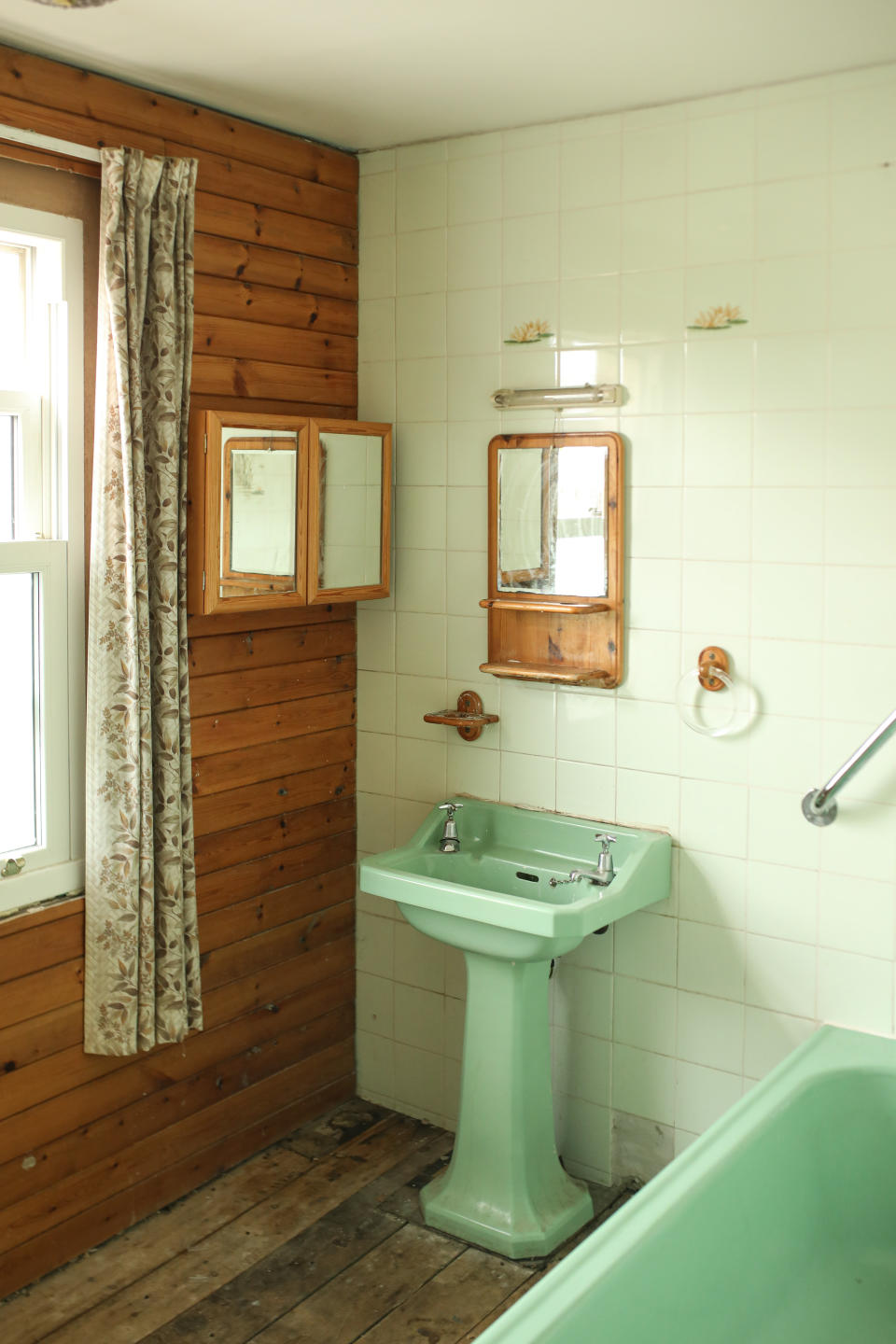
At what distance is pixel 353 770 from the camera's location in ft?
11.1

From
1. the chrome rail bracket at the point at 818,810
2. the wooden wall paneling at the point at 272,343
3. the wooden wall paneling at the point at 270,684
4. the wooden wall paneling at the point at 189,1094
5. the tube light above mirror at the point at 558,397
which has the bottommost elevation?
the wooden wall paneling at the point at 189,1094

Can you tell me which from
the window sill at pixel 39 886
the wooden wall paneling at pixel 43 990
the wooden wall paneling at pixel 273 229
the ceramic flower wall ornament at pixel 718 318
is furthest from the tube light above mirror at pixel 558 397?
the wooden wall paneling at pixel 43 990

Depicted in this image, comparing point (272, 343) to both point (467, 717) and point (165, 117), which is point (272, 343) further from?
point (467, 717)

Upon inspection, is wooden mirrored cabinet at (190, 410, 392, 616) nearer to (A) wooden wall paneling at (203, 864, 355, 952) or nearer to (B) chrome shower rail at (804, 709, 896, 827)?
(A) wooden wall paneling at (203, 864, 355, 952)

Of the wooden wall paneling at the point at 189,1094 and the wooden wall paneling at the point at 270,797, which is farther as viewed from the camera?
the wooden wall paneling at the point at 270,797

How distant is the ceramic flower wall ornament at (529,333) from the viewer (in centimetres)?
291

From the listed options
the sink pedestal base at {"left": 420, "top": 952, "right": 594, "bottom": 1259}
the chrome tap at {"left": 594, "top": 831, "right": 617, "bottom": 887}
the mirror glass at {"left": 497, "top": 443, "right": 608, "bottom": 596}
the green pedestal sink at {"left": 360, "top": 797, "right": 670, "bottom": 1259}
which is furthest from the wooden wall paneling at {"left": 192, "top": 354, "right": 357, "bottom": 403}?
the sink pedestal base at {"left": 420, "top": 952, "right": 594, "bottom": 1259}

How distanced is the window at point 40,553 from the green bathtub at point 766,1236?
140 centimetres

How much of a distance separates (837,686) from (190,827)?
1449 millimetres

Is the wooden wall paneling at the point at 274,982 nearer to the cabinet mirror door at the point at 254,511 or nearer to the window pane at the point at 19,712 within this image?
the window pane at the point at 19,712

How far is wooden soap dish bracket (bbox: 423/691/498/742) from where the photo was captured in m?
3.06

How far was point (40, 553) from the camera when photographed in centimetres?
253

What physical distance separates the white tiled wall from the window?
929mm

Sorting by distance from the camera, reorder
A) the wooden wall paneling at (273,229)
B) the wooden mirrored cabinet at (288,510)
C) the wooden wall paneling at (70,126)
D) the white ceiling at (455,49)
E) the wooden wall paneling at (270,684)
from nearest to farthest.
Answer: the white ceiling at (455,49)
the wooden wall paneling at (70,126)
the wooden mirrored cabinet at (288,510)
the wooden wall paneling at (273,229)
the wooden wall paneling at (270,684)
